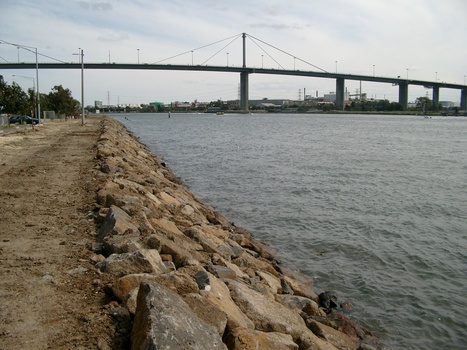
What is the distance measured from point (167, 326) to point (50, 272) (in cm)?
179

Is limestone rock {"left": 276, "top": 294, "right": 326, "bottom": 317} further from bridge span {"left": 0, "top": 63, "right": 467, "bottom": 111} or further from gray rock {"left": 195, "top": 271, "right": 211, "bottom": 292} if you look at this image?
bridge span {"left": 0, "top": 63, "right": 467, "bottom": 111}

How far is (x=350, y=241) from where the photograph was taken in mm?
8516

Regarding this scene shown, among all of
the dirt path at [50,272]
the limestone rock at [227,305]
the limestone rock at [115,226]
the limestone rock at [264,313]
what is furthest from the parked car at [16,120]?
the limestone rock at [227,305]

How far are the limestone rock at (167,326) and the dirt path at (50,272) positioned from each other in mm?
313

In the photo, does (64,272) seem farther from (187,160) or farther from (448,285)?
(187,160)

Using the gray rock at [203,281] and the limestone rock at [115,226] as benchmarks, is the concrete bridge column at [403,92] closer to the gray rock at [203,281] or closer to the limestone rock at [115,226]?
the limestone rock at [115,226]

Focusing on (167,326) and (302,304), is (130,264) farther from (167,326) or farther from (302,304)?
(302,304)

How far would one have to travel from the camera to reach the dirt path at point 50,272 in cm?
287

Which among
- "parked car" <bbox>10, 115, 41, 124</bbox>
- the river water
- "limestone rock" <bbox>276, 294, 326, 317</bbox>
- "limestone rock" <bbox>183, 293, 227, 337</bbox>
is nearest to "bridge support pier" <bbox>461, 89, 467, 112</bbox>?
the river water

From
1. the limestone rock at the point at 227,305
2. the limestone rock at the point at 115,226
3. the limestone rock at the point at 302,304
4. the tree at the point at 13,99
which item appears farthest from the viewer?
the tree at the point at 13,99

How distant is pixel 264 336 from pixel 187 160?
753 inches

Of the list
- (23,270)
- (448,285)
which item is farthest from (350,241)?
(23,270)

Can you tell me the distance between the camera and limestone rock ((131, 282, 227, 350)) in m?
2.46

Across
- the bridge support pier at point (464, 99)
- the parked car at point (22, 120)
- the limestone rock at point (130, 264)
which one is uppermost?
the bridge support pier at point (464, 99)
